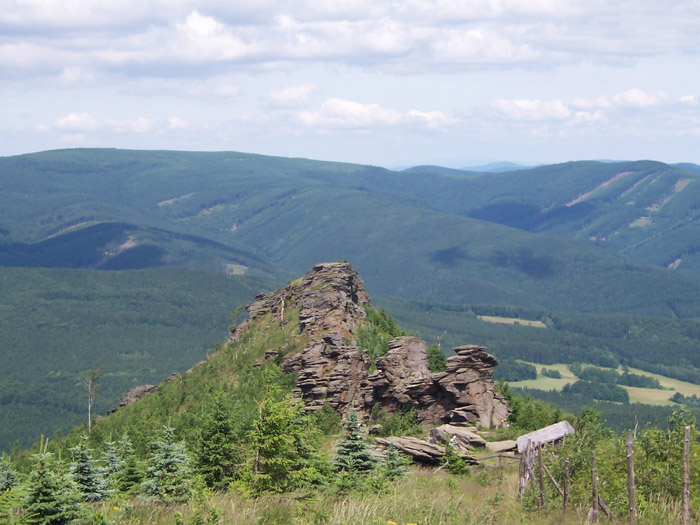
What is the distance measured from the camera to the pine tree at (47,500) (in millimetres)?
21906

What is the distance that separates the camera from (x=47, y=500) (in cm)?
2225

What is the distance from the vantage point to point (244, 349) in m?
86.2

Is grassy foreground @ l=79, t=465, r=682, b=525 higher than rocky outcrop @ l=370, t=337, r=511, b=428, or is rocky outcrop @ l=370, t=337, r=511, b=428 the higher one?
grassy foreground @ l=79, t=465, r=682, b=525

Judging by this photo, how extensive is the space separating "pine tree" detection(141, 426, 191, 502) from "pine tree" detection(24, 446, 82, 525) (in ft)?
37.7

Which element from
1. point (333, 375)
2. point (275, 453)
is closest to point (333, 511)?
point (275, 453)

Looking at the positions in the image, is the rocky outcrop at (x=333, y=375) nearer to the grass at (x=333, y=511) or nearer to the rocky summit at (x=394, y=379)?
the rocky summit at (x=394, y=379)

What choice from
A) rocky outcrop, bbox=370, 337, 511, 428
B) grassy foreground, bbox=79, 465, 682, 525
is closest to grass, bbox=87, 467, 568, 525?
grassy foreground, bbox=79, 465, 682, 525

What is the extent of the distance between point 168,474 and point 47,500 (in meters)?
13.6

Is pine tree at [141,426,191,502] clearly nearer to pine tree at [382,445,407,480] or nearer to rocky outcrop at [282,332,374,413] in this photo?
pine tree at [382,445,407,480]

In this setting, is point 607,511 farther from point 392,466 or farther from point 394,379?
point 394,379

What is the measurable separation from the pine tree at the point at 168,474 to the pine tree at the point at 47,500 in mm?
11477

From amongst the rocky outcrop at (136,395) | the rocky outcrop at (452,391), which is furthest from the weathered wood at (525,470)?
the rocky outcrop at (136,395)

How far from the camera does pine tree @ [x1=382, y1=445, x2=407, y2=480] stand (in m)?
36.1

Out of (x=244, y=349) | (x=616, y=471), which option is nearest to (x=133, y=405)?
(x=244, y=349)
